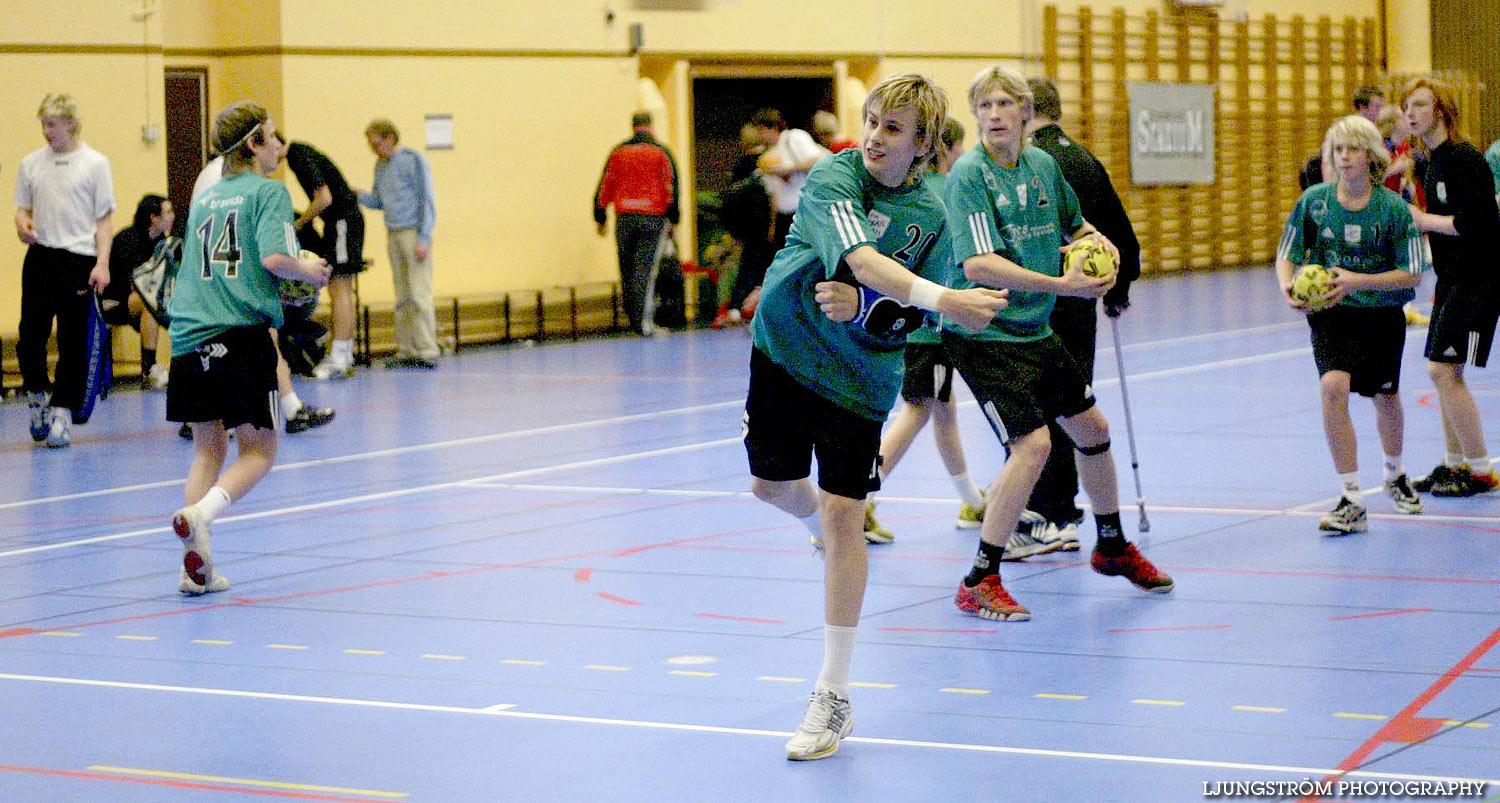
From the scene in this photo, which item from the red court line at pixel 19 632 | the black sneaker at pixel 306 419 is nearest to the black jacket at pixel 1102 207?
the red court line at pixel 19 632

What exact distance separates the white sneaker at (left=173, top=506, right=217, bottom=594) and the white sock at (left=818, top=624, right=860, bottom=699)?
3.07 meters

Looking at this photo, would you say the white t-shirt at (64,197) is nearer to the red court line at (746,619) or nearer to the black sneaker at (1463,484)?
the red court line at (746,619)

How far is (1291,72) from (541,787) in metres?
26.9

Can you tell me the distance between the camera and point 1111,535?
7.10 m

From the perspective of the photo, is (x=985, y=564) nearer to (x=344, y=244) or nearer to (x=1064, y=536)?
(x=1064, y=536)

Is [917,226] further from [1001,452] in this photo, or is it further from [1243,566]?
[1001,452]

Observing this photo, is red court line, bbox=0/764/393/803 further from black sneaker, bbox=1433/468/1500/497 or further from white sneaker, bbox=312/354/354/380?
white sneaker, bbox=312/354/354/380

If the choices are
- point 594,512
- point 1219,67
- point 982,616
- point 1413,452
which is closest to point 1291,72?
point 1219,67

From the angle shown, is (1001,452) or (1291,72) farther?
(1291,72)

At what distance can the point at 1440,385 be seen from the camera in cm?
907

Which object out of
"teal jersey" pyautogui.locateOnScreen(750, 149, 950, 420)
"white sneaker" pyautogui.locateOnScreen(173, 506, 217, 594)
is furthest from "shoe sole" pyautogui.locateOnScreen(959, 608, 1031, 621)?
"white sneaker" pyautogui.locateOnScreen(173, 506, 217, 594)

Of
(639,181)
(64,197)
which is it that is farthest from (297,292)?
(639,181)

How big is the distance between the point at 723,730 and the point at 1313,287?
3974mm

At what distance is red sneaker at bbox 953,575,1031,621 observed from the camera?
262 inches
